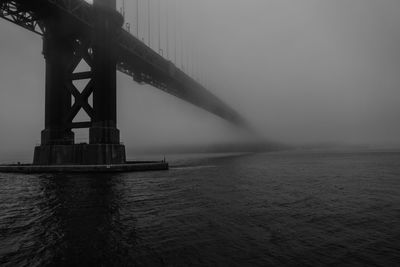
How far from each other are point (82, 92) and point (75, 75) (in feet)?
11.2

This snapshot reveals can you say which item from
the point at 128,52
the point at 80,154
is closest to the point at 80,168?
the point at 80,154

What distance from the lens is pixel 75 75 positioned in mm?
39250

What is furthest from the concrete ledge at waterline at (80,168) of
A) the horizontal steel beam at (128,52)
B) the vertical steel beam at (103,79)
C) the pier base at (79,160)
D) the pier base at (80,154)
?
the horizontal steel beam at (128,52)

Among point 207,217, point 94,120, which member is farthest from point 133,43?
point 207,217

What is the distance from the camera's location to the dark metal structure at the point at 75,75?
112ft

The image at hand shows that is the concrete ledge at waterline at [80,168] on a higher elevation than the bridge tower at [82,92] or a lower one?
lower

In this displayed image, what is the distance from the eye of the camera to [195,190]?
815 inches

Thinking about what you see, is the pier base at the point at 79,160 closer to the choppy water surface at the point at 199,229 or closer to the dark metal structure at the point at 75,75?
the dark metal structure at the point at 75,75

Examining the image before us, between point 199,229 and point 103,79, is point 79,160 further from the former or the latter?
point 199,229

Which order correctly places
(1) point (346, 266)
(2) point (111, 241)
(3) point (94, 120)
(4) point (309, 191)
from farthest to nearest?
(3) point (94, 120)
(4) point (309, 191)
(2) point (111, 241)
(1) point (346, 266)

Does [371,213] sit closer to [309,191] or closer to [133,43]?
[309,191]

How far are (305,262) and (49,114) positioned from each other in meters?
37.5

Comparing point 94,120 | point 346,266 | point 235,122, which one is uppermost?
point 235,122

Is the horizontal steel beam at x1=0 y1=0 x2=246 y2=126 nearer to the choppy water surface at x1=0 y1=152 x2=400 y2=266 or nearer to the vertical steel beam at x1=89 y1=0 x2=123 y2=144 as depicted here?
the vertical steel beam at x1=89 y1=0 x2=123 y2=144
